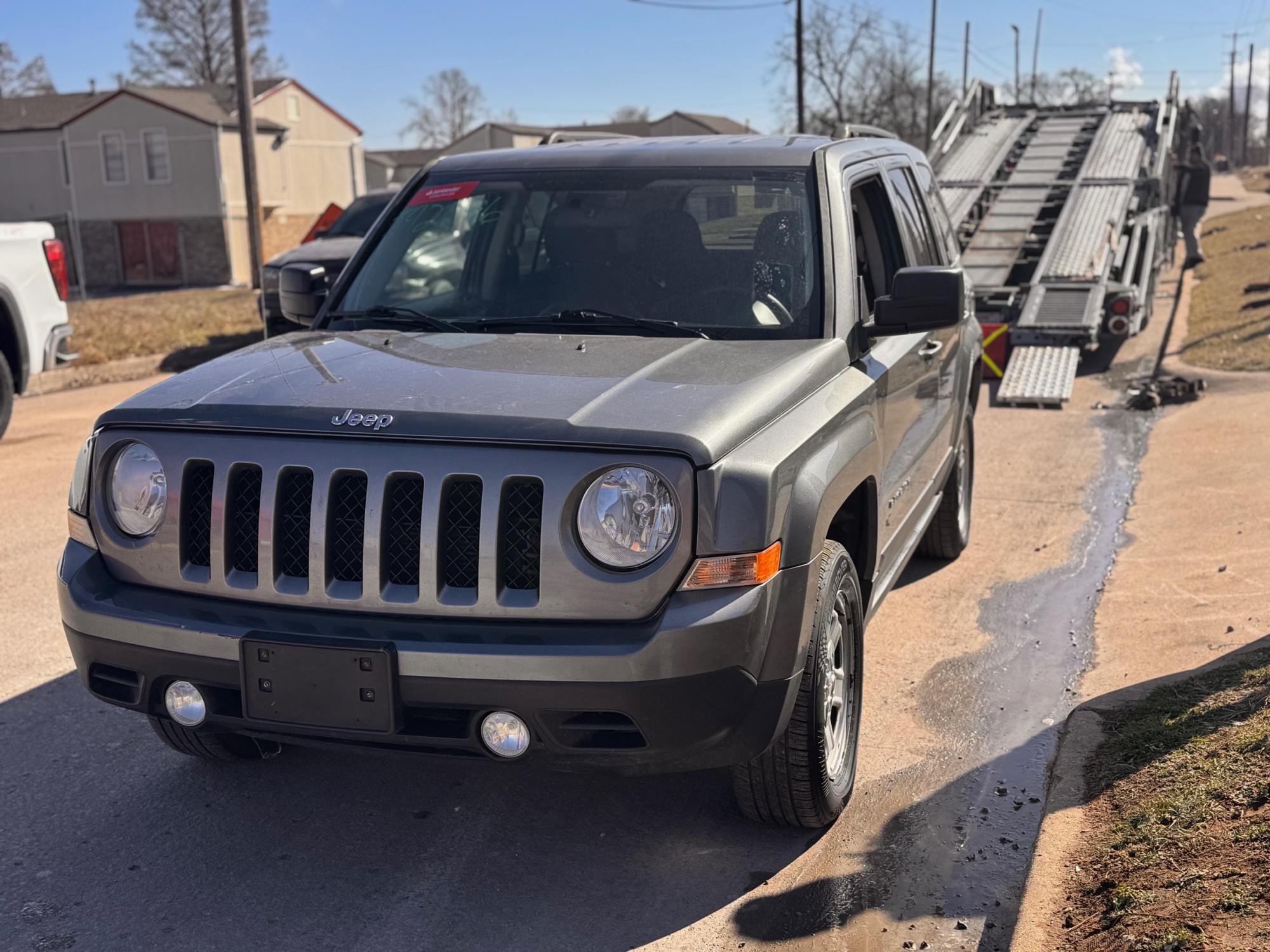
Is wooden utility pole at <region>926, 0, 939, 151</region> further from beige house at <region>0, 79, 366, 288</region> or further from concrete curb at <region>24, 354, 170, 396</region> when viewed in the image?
concrete curb at <region>24, 354, 170, 396</region>

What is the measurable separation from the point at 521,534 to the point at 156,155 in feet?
142

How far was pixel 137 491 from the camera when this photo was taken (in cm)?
348

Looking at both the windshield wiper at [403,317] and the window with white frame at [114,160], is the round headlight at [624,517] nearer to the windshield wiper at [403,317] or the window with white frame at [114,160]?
A: the windshield wiper at [403,317]

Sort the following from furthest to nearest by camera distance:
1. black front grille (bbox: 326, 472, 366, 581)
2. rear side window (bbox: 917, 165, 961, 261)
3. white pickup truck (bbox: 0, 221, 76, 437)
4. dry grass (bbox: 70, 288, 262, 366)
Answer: dry grass (bbox: 70, 288, 262, 366)
white pickup truck (bbox: 0, 221, 76, 437)
rear side window (bbox: 917, 165, 961, 261)
black front grille (bbox: 326, 472, 366, 581)

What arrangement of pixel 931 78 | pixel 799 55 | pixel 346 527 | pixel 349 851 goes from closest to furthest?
1. pixel 346 527
2. pixel 349 851
3. pixel 799 55
4. pixel 931 78

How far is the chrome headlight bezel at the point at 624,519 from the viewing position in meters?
3.10

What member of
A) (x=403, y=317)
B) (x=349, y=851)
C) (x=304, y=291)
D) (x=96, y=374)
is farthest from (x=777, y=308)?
(x=96, y=374)

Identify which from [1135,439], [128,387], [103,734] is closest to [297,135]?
[128,387]

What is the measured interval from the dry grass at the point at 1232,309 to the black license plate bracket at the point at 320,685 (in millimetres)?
10697

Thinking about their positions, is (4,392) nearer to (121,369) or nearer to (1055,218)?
(121,369)

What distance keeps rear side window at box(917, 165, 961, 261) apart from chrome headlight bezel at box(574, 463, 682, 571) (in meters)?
3.33

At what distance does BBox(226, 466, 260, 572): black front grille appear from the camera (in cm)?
333

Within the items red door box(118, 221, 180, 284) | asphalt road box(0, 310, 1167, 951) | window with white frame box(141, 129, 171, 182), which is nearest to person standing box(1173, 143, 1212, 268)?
asphalt road box(0, 310, 1167, 951)

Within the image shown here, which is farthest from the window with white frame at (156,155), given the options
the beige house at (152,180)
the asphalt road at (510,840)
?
the asphalt road at (510,840)
